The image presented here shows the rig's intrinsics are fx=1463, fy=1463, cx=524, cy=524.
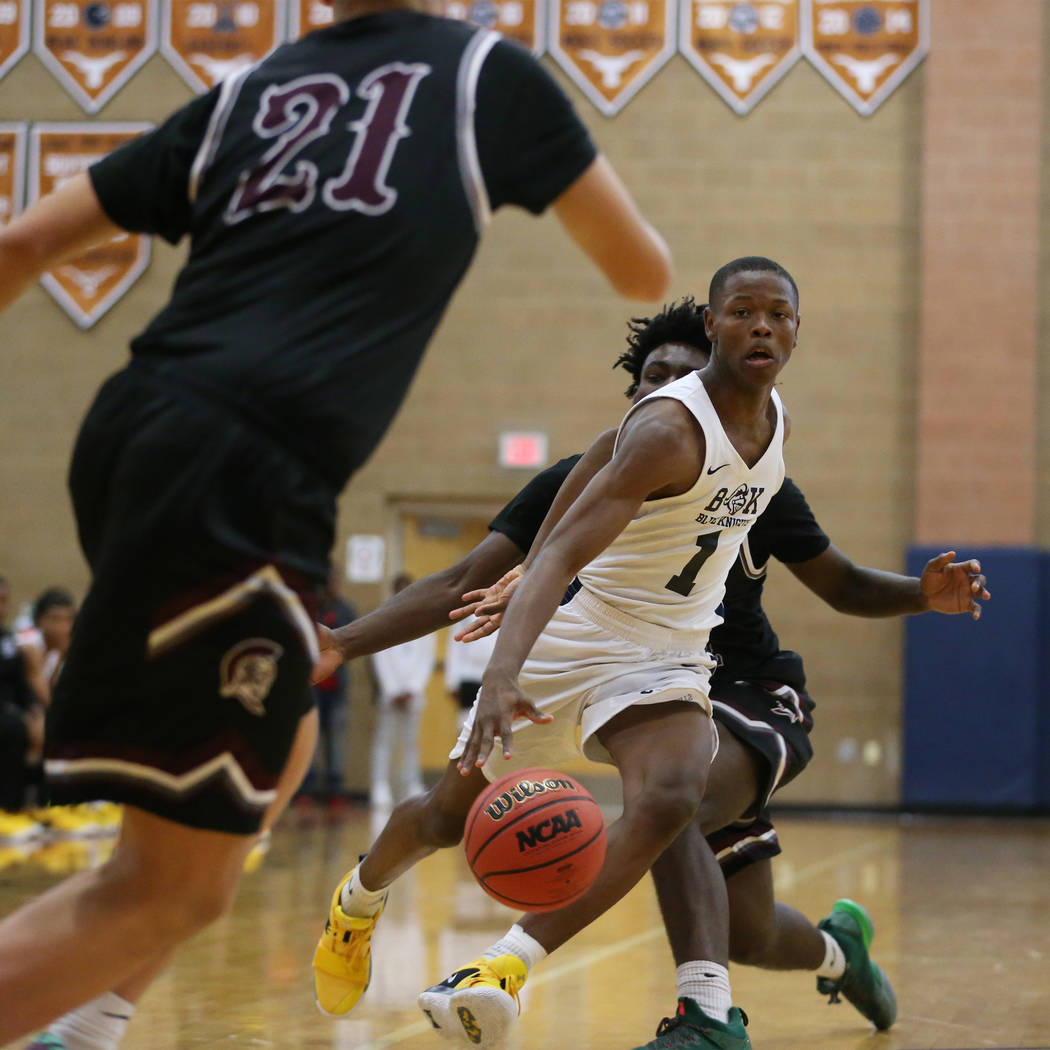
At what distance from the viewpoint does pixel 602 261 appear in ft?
6.58

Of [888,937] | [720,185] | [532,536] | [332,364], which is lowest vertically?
[888,937]

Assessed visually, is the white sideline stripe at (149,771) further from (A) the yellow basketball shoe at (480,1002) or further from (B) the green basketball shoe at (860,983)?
(B) the green basketball shoe at (860,983)

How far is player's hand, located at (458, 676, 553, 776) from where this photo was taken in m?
2.53

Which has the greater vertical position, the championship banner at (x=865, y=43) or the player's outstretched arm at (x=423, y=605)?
the championship banner at (x=865, y=43)

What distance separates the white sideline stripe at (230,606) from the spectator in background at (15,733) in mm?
7359

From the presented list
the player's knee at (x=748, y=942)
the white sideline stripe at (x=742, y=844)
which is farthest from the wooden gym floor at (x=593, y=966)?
the white sideline stripe at (x=742, y=844)

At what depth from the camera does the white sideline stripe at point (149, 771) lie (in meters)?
1.77

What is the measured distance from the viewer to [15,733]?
8977mm

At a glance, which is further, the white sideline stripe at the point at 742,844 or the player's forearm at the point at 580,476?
the white sideline stripe at the point at 742,844

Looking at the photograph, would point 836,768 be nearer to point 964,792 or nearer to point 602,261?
point 964,792

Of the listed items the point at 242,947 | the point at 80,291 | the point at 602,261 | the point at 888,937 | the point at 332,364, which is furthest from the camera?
the point at 80,291

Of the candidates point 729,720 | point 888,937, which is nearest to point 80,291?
point 888,937

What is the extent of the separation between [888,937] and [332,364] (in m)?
4.46

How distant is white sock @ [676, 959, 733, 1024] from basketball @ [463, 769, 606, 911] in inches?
16.1
